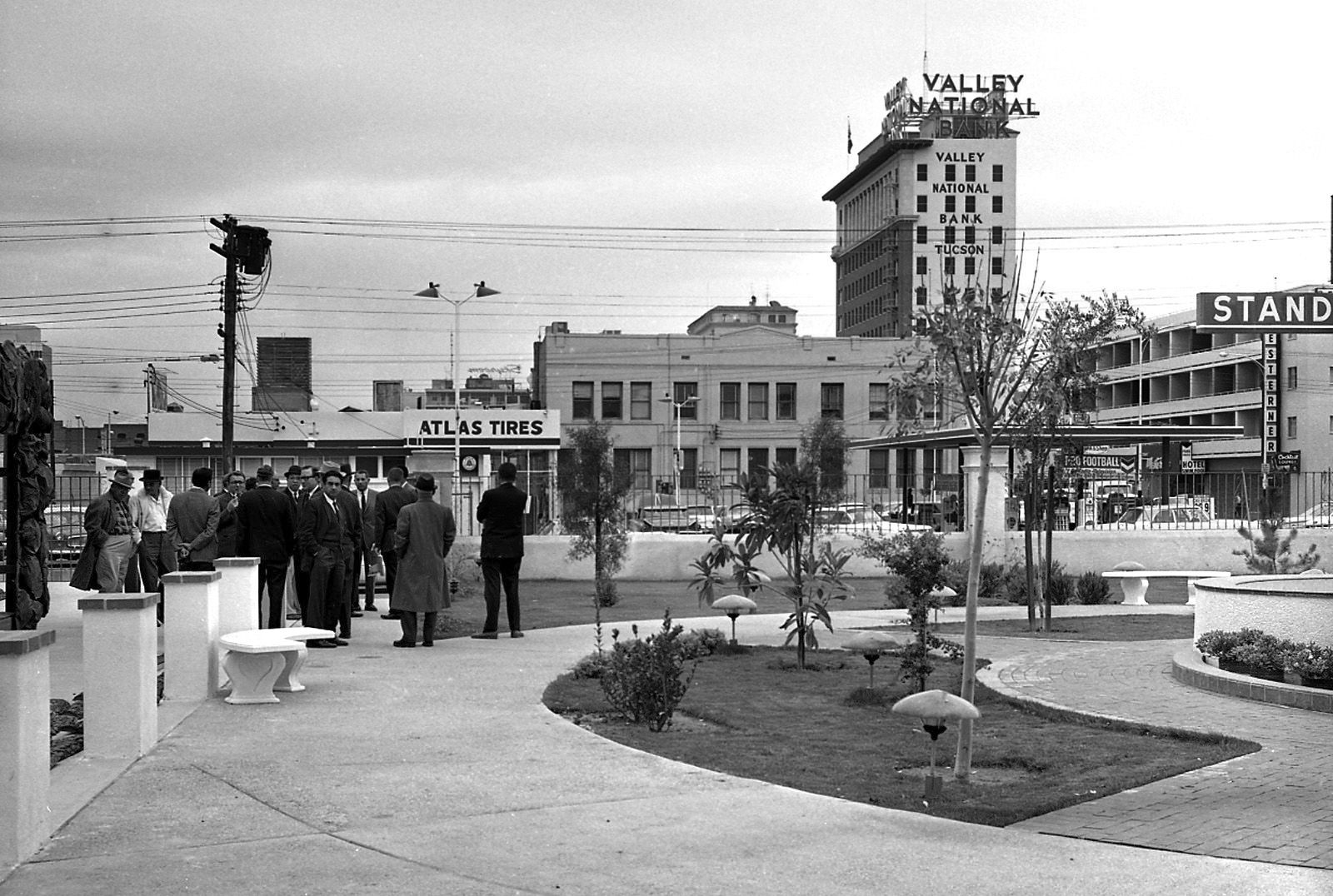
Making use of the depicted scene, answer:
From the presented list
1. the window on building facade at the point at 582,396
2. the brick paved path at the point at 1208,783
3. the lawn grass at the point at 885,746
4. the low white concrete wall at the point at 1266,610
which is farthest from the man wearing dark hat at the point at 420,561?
the window on building facade at the point at 582,396

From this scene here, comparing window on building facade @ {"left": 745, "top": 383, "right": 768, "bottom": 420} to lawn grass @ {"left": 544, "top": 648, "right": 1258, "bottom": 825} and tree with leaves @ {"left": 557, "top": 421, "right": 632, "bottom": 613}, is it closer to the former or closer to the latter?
tree with leaves @ {"left": 557, "top": 421, "right": 632, "bottom": 613}

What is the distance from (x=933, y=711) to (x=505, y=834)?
2.41 m

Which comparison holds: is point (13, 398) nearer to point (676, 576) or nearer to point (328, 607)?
point (328, 607)

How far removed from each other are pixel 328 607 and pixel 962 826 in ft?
31.3

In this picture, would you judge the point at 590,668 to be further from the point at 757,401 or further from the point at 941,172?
the point at 941,172

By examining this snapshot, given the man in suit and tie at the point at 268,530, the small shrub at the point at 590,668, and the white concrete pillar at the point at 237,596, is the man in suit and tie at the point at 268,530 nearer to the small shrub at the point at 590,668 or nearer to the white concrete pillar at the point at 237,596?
the white concrete pillar at the point at 237,596

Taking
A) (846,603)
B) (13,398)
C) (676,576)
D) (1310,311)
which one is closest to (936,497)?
(676,576)

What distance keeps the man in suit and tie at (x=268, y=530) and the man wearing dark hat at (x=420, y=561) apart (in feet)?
3.63

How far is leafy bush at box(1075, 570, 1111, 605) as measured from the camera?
24.2 m

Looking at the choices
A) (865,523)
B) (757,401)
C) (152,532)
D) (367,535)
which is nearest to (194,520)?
(152,532)

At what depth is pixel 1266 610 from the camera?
1310 centimetres

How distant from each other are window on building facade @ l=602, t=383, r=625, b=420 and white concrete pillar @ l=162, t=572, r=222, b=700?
219 feet

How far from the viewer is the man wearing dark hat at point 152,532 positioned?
16969 mm

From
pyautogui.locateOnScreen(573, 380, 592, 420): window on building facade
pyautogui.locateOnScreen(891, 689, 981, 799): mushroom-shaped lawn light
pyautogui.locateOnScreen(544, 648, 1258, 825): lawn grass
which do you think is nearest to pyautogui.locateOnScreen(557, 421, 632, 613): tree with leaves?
pyautogui.locateOnScreen(544, 648, 1258, 825): lawn grass
